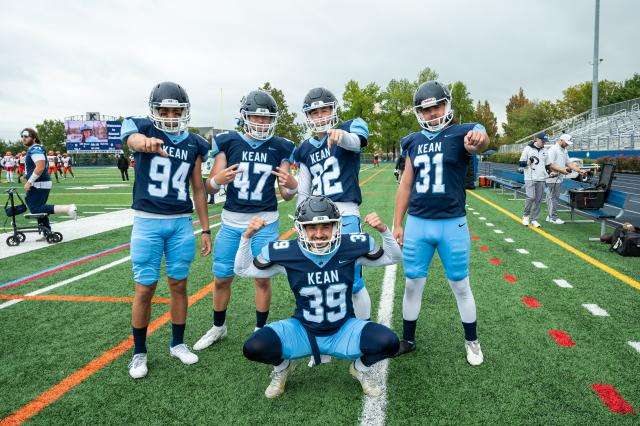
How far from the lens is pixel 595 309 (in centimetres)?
436

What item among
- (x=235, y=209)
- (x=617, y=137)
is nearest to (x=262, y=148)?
(x=235, y=209)

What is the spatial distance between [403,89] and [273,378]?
231 ft

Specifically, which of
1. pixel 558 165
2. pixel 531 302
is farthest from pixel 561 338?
pixel 558 165

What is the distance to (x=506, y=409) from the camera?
2.70 m

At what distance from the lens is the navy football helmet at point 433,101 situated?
10.7ft

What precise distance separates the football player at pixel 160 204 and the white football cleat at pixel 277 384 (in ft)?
2.69

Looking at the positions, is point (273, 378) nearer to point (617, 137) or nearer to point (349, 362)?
point (349, 362)

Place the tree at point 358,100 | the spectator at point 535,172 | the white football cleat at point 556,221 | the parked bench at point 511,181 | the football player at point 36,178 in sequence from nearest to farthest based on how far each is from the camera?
1. the football player at point 36,178
2. the spectator at point 535,172
3. the white football cleat at point 556,221
4. the parked bench at point 511,181
5. the tree at point 358,100

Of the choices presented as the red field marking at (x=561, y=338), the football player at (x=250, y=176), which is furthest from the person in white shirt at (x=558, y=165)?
the football player at (x=250, y=176)

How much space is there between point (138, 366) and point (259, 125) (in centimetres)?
211

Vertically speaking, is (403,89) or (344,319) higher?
(403,89)

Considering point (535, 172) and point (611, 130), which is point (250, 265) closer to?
point (535, 172)

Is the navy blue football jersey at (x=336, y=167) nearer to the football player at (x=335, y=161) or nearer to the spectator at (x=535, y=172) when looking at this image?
the football player at (x=335, y=161)

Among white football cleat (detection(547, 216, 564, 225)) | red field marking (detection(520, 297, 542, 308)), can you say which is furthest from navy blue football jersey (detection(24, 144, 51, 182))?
white football cleat (detection(547, 216, 564, 225))
